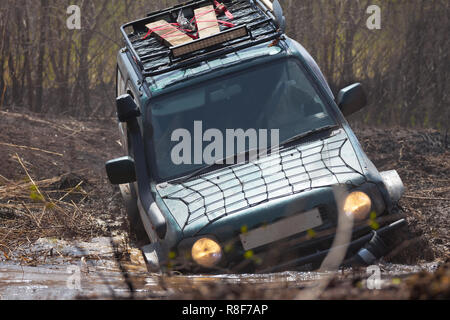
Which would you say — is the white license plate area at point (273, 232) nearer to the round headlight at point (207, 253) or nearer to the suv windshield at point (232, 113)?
the round headlight at point (207, 253)

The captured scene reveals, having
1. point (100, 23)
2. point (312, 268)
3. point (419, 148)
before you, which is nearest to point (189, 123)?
point (312, 268)

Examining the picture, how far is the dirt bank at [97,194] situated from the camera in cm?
376

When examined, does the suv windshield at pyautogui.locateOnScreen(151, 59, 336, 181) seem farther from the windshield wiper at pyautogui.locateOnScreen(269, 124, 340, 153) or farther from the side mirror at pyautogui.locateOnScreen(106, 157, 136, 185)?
the side mirror at pyautogui.locateOnScreen(106, 157, 136, 185)

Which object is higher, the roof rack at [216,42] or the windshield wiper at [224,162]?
the roof rack at [216,42]

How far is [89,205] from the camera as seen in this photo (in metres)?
8.53

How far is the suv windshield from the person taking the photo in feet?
19.3

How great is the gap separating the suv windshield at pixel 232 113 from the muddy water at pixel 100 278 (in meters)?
0.86

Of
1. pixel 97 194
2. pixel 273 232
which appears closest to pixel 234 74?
pixel 273 232

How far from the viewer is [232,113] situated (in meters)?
6.02

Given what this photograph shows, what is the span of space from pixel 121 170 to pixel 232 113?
94 centimetres
